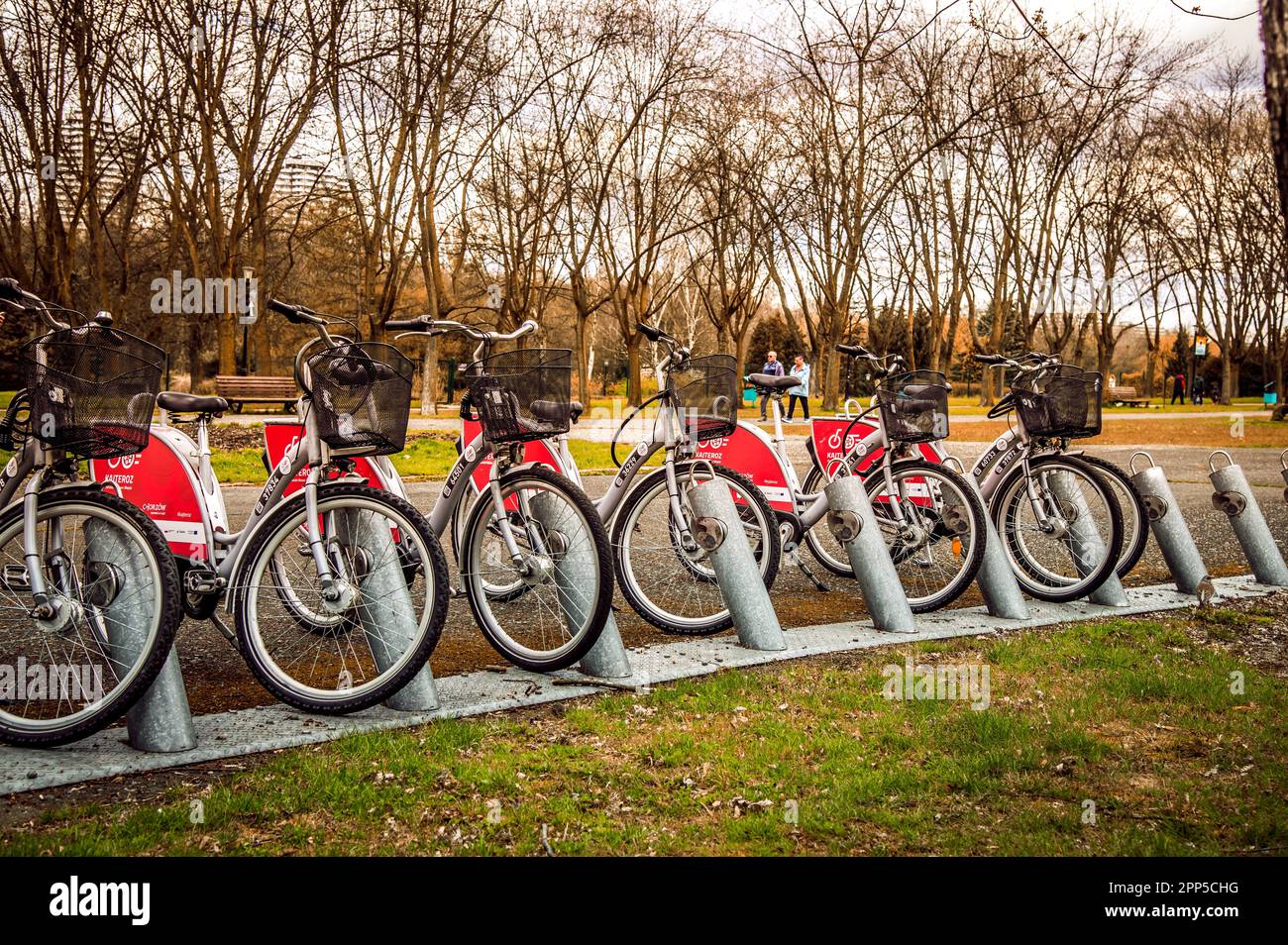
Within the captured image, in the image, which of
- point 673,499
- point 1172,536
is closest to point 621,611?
point 673,499

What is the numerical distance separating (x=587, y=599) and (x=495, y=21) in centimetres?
1790

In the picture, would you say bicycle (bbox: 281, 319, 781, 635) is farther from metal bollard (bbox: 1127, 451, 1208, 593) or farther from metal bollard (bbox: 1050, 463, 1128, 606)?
metal bollard (bbox: 1127, 451, 1208, 593)

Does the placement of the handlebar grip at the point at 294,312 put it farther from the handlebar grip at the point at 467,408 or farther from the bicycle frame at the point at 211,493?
the handlebar grip at the point at 467,408

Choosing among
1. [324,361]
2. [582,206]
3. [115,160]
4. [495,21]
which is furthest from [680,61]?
[324,361]

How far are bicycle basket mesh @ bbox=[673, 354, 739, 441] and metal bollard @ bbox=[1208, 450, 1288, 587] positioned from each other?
3.36 metres

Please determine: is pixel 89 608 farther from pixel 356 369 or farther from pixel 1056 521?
pixel 1056 521

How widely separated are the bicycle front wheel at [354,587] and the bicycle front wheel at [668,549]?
50.4 inches

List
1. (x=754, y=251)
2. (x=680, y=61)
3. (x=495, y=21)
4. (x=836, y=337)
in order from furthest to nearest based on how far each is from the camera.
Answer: (x=754, y=251), (x=836, y=337), (x=680, y=61), (x=495, y=21)

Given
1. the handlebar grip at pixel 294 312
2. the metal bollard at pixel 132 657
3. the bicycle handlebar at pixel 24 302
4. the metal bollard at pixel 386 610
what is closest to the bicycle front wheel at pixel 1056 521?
the metal bollard at pixel 386 610

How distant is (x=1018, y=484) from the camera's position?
6.05 metres

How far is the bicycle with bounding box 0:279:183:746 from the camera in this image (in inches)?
138
